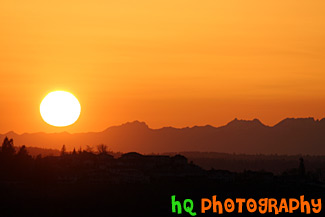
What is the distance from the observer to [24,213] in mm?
199000

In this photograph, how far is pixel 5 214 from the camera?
7628 inches

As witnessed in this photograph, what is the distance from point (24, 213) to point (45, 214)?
4911 millimetres

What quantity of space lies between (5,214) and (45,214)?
1036 centimetres

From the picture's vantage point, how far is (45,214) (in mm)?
199875

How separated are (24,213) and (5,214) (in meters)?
6.32
